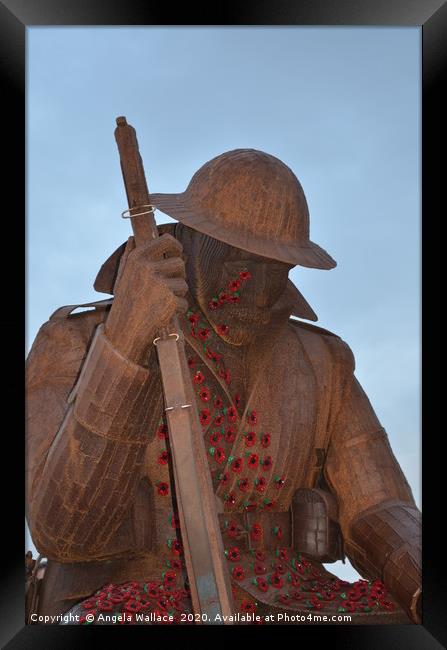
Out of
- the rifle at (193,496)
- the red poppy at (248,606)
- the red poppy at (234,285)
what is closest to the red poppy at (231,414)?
the red poppy at (234,285)

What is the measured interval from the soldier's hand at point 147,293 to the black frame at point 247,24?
73 centimetres

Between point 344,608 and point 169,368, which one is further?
point 344,608

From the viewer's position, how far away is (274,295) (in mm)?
10102

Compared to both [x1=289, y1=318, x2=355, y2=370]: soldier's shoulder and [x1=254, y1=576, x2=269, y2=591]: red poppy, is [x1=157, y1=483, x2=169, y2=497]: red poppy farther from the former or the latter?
[x1=289, y1=318, x2=355, y2=370]: soldier's shoulder

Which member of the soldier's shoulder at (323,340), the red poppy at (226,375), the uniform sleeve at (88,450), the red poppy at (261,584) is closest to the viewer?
the uniform sleeve at (88,450)

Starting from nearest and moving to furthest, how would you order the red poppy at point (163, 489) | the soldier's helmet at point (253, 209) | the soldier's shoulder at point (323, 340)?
the soldier's helmet at point (253, 209) < the red poppy at point (163, 489) < the soldier's shoulder at point (323, 340)

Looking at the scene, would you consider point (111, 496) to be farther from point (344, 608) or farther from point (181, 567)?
point (344, 608)

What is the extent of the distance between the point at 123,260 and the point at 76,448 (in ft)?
3.91

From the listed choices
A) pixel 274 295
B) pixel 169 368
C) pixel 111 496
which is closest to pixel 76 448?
pixel 111 496

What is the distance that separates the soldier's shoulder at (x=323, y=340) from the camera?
35.2ft

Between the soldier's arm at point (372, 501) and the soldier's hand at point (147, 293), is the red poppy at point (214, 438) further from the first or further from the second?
the soldier's hand at point (147, 293)

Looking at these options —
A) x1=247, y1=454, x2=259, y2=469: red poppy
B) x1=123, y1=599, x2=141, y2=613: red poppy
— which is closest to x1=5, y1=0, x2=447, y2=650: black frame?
x1=123, y1=599, x2=141, y2=613: red poppy

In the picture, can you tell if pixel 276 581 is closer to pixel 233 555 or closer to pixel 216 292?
pixel 233 555

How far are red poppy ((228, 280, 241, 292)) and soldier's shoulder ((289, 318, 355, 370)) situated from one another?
88cm
